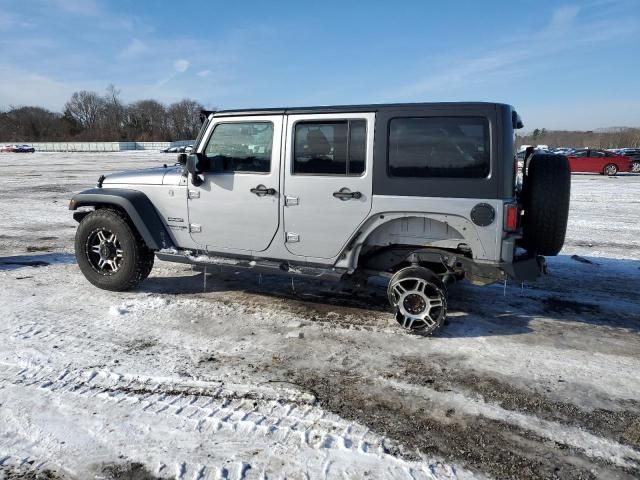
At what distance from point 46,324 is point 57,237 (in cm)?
470

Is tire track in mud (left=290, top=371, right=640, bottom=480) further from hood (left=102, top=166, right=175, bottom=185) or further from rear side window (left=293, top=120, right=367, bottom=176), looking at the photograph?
hood (left=102, top=166, right=175, bottom=185)

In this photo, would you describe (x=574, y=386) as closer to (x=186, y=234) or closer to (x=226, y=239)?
(x=226, y=239)

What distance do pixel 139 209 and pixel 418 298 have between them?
328 cm

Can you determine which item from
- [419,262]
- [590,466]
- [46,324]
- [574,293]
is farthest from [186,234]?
[574,293]

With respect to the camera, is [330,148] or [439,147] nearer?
[439,147]

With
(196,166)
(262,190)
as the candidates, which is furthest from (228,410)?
(196,166)

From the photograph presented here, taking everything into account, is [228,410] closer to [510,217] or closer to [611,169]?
[510,217]

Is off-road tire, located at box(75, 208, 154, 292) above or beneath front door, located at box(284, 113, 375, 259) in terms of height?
beneath

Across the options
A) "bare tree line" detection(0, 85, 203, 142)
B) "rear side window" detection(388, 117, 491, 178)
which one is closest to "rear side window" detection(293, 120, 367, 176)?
"rear side window" detection(388, 117, 491, 178)

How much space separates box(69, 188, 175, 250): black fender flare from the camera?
16.5ft

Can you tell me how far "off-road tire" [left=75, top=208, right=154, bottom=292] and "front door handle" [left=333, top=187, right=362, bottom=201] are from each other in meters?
2.52

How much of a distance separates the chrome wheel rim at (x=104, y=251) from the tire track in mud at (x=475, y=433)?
3095 mm

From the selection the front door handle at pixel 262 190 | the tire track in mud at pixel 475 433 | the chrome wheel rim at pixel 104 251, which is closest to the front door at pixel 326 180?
the front door handle at pixel 262 190

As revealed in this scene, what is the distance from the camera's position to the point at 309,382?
3.40 metres
